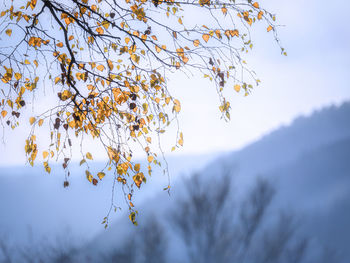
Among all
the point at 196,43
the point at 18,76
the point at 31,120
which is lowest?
the point at 31,120

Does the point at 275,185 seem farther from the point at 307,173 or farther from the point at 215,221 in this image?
the point at 307,173

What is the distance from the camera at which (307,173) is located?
72.9m

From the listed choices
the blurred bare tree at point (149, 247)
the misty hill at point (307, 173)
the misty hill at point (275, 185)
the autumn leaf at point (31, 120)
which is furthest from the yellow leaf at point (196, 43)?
the misty hill at point (307, 173)

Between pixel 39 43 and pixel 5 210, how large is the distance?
161 meters

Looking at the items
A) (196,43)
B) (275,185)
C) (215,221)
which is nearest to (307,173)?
(275,185)

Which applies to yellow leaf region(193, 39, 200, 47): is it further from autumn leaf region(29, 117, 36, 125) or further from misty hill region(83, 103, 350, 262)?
misty hill region(83, 103, 350, 262)

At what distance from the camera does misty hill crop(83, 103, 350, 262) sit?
51.8m

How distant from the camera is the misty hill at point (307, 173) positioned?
51812 mm

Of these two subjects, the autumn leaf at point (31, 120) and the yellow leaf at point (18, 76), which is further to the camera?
the yellow leaf at point (18, 76)

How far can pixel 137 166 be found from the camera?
4086mm

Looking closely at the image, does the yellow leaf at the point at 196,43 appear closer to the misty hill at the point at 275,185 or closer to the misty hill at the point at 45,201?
the misty hill at the point at 275,185

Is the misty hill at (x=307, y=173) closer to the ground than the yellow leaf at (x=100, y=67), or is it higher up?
closer to the ground

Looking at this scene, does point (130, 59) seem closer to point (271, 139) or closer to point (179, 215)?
point (179, 215)

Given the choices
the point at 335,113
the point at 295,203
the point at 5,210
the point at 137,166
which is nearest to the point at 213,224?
the point at 137,166
